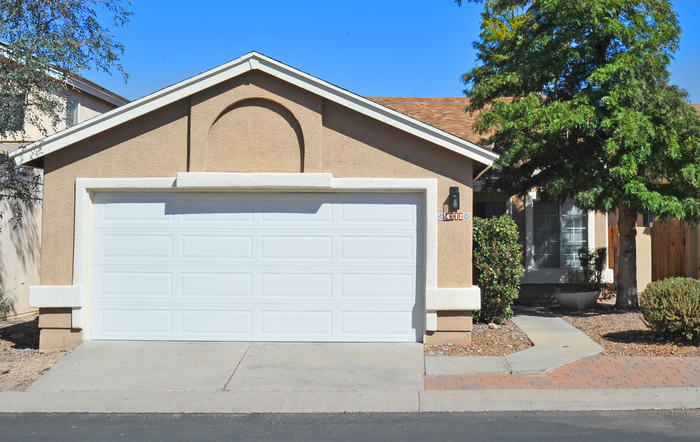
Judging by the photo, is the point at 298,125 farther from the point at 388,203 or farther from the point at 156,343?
the point at 156,343

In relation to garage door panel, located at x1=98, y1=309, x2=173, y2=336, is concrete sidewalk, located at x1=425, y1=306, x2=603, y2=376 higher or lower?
lower

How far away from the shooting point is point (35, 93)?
10047 millimetres

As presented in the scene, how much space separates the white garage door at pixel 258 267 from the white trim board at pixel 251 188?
18 centimetres

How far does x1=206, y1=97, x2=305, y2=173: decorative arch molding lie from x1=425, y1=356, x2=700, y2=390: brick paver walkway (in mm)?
3940

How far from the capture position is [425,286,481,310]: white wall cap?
9.29 metres

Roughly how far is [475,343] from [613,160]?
4008mm

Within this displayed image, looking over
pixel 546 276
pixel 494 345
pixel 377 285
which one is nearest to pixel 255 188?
pixel 377 285

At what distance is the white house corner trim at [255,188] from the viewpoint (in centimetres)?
939

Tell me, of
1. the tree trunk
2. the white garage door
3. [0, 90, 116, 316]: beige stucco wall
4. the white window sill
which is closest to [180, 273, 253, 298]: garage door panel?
the white garage door

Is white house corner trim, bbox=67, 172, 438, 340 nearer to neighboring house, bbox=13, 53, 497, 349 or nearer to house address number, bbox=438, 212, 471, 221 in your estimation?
neighboring house, bbox=13, 53, 497, 349

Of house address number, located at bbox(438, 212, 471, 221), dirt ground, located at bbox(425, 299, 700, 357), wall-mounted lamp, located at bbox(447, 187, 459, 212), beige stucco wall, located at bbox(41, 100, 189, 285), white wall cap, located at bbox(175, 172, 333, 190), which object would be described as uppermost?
beige stucco wall, located at bbox(41, 100, 189, 285)

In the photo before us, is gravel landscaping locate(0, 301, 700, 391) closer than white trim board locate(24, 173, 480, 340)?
Yes

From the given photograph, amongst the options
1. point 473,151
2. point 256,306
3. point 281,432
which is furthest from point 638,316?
point 281,432

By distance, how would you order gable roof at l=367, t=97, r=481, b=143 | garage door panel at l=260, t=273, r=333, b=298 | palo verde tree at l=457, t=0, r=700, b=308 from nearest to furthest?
garage door panel at l=260, t=273, r=333, b=298 → palo verde tree at l=457, t=0, r=700, b=308 → gable roof at l=367, t=97, r=481, b=143
